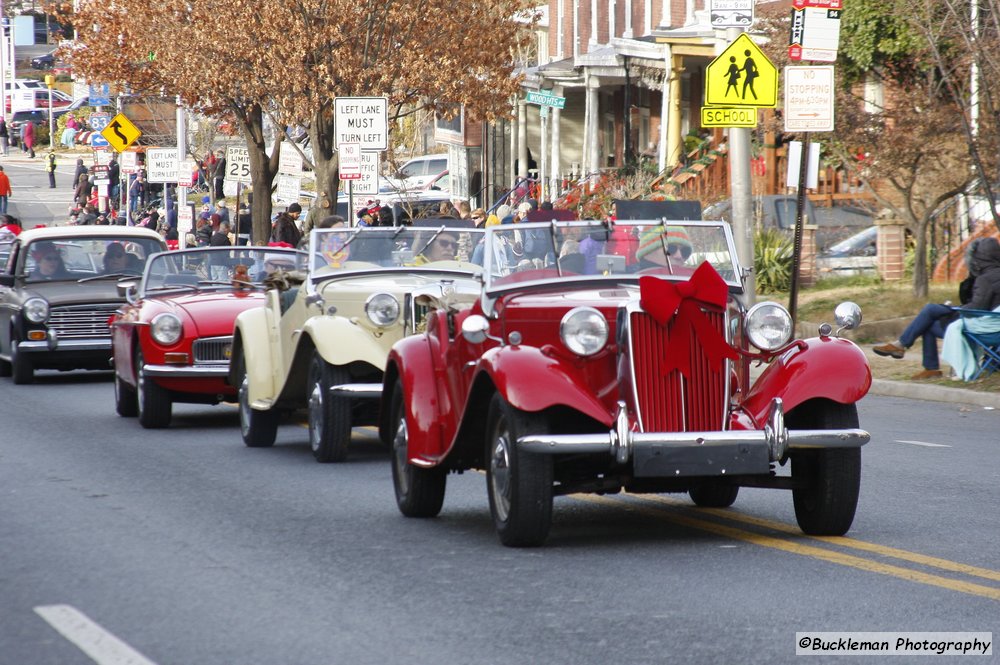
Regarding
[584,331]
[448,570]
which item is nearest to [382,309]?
[584,331]

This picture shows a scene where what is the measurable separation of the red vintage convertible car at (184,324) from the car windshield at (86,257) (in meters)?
3.93

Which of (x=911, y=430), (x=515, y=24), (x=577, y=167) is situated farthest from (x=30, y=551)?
(x=577, y=167)

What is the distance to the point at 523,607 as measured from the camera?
23.1ft

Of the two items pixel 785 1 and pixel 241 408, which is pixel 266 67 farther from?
pixel 241 408

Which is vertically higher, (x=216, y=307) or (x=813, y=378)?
(x=813, y=378)

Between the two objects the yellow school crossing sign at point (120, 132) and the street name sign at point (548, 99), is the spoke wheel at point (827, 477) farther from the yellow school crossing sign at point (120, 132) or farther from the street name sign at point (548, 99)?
the yellow school crossing sign at point (120, 132)

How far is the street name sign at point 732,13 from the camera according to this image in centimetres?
2011

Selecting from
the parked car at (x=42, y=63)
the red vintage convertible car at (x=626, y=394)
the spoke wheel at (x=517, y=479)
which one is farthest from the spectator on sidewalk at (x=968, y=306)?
the parked car at (x=42, y=63)

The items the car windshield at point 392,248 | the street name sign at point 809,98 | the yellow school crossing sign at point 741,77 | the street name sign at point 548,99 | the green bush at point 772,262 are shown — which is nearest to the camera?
the car windshield at point 392,248

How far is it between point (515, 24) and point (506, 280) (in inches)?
1160

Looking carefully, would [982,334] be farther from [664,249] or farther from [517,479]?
[517,479]

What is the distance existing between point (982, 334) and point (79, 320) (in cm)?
982

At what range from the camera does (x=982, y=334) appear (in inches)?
682

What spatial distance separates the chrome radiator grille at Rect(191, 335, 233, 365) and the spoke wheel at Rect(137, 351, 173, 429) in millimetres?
465
